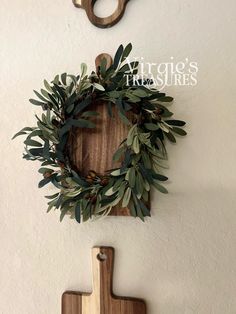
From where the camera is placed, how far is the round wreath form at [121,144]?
1.97 ft

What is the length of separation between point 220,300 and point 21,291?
43 centimetres

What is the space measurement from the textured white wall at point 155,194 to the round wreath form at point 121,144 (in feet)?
0.19

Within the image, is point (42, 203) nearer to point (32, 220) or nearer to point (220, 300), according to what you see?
point (32, 220)

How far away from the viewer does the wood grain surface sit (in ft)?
2.32

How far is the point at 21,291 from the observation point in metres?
0.72

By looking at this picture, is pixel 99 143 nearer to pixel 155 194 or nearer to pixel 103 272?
pixel 155 194

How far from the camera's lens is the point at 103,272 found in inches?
25.7

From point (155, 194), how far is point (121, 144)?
13 centimetres

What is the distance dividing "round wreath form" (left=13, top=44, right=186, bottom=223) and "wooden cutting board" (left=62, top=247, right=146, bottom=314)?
9 cm

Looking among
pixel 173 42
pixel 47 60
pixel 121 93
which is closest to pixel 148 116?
pixel 121 93

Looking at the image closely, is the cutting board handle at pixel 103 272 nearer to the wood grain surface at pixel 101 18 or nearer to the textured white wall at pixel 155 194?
the textured white wall at pixel 155 194

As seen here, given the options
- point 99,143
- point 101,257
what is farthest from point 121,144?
point 101,257

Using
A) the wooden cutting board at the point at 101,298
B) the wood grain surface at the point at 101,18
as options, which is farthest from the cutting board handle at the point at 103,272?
the wood grain surface at the point at 101,18

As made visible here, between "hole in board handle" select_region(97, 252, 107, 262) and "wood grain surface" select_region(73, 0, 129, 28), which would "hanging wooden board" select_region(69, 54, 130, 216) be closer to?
"hole in board handle" select_region(97, 252, 107, 262)
